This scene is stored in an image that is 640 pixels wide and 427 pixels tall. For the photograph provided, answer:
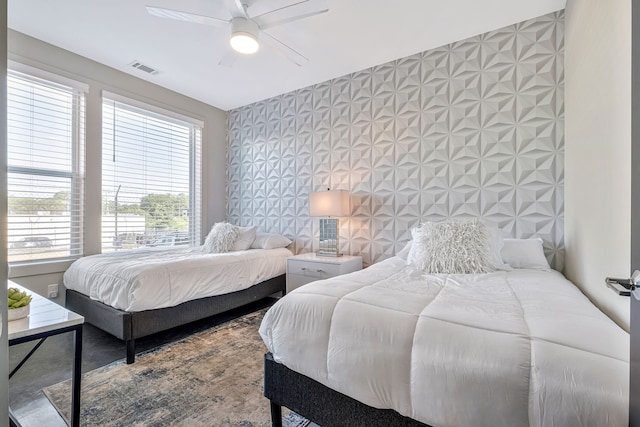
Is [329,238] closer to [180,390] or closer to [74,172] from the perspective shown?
[180,390]

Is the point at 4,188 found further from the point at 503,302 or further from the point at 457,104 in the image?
the point at 457,104

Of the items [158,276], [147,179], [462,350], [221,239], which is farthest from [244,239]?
[462,350]

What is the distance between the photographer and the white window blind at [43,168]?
2.71 metres

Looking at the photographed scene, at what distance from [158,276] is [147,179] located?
1.92 meters

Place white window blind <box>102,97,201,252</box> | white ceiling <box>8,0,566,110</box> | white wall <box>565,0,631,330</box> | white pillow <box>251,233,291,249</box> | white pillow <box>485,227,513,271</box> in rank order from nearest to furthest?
white wall <box>565,0,631,330</box> < white pillow <box>485,227,513,271</box> < white ceiling <box>8,0,566,110</box> < white window blind <box>102,97,201,252</box> < white pillow <box>251,233,291,249</box>

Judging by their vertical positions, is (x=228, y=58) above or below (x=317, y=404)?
above

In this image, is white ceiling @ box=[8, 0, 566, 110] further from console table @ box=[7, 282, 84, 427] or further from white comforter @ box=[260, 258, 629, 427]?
console table @ box=[7, 282, 84, 427]

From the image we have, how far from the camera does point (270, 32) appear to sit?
272 cm

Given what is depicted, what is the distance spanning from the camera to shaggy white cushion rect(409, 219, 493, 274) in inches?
79.7

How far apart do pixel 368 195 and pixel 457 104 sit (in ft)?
4.13

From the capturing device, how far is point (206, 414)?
5.26 ft

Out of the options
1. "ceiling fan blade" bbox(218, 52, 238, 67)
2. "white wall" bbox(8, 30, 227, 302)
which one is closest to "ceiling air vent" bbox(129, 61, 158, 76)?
"white wall" bbox(8, 30, 227, 302)

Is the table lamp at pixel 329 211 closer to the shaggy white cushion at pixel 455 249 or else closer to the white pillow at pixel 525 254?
the shaggy white cushion at pixel 455 249

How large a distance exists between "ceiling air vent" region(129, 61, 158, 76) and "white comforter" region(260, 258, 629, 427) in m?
3.30
